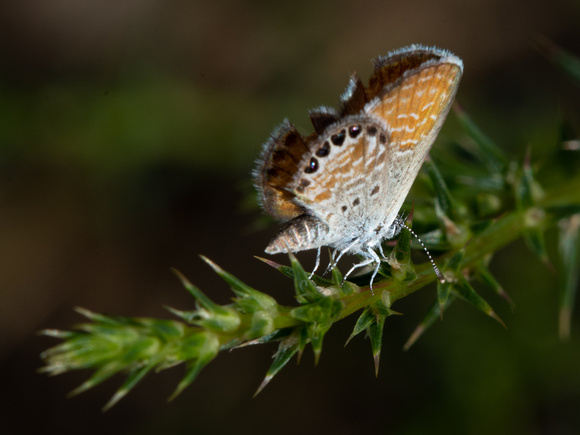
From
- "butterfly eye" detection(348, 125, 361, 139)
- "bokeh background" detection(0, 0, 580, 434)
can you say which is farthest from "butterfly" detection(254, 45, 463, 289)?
"bokeh background" detection(0, 0, 580, 434)

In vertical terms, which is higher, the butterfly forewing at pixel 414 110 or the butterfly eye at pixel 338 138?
the butterfly eye at pixel 338 138

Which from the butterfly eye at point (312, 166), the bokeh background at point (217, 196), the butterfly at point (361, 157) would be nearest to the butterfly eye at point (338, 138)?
the butterfly at point (361, 157)

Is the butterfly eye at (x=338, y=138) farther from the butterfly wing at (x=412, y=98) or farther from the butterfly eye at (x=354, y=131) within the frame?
the butterfly wing at (x=412, y=98)

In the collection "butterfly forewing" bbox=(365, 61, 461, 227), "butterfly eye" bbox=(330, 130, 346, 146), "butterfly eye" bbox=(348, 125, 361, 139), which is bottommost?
"butterfly forewing" bbox=(365, 61, 461, 227)

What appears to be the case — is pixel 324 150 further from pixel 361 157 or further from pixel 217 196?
pixel 217 196

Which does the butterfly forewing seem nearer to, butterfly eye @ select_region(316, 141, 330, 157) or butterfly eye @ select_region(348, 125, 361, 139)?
butterfly eye @ select_region(348, 125, 361, 139)

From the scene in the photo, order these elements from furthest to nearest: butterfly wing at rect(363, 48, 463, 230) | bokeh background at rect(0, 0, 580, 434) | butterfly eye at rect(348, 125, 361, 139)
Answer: bokeh background at rect(0, 0, 580, 434) < butterfly eye at rect(348, 125, 361, 139) < butterfly wing at rect(363, 48, 463, 230)

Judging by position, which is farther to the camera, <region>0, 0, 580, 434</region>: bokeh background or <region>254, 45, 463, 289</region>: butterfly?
<region>0, 0, 580, 434</region>: bokeh background

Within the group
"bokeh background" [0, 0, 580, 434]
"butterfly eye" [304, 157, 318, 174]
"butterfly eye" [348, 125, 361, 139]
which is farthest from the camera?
"bokeh background" [0, 0, 580, 434]
